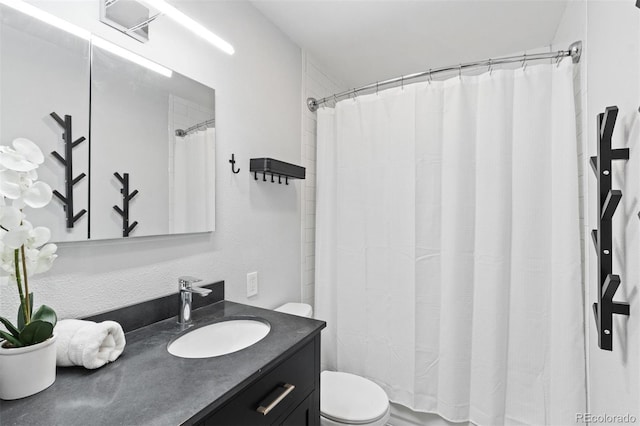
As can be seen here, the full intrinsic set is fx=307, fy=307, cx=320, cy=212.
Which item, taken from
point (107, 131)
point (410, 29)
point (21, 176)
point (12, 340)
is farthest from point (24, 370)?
point (410, 29)

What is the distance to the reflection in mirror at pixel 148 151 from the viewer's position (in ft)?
3.34

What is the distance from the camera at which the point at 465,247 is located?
1.65 m

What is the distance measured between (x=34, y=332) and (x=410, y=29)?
2190 millimetres

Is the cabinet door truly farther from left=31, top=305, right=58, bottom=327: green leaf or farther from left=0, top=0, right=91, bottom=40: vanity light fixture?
left=0, top=0, right=91, bottom=40: vanity light fixture

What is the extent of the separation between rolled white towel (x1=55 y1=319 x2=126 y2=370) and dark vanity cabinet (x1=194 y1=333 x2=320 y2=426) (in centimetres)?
36

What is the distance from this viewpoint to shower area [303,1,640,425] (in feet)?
4.44

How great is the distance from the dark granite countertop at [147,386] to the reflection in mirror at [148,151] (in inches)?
16.5

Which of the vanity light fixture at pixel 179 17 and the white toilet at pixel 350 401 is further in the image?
the white toilet at pixel 350 401

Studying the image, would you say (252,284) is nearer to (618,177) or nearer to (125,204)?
(125,204)

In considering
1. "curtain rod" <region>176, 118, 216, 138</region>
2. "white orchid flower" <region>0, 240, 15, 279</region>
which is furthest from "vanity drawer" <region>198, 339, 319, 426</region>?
"curtain rod" <region>176, 118, 216, 138</region>

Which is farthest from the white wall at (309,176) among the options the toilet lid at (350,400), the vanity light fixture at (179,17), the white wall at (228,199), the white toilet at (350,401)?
the vanity light fixture at (179,17)

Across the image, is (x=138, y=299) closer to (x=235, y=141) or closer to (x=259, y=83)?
(x=235, y=141)

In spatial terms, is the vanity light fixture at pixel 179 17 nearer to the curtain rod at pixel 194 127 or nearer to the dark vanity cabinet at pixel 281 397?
the curtain rod at pixel 194 127

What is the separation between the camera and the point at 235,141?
1.55 m
